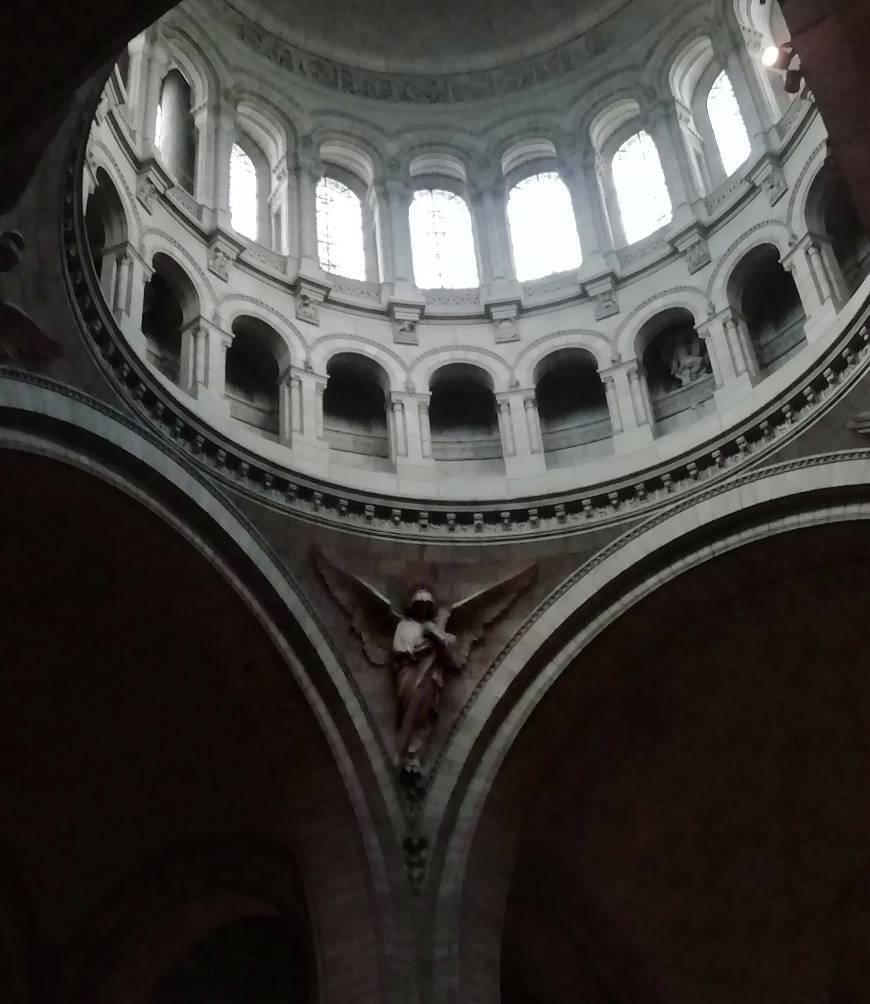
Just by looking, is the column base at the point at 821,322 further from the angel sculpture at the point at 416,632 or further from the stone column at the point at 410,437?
the stone column at the point at 410,437

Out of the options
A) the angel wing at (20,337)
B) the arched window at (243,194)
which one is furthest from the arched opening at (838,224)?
the angel wing at (20,337)

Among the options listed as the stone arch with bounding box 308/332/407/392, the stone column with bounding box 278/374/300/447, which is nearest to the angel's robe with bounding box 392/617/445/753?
the stone column with bounding box 278/374/300/447

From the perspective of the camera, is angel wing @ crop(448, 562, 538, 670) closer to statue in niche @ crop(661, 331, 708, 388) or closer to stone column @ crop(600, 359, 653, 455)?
stone column @ crop(600, 359, 653, 455)

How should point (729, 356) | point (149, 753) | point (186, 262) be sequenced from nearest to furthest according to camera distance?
point (149, 753) → point (729, 356) → point (186, 262)

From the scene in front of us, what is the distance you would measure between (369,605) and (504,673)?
5.60ft

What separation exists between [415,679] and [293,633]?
1.45 m

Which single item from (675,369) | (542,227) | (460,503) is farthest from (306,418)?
(542,227)

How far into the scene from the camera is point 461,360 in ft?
58.7

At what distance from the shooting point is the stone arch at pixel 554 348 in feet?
57.9

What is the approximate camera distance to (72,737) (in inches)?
605

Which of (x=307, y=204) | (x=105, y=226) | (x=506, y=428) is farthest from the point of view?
(x=307, y=204)

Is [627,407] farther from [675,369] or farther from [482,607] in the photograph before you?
[482,607]

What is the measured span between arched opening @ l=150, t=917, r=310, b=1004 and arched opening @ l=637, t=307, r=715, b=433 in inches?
339

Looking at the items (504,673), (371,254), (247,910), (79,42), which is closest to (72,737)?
(247,910)
